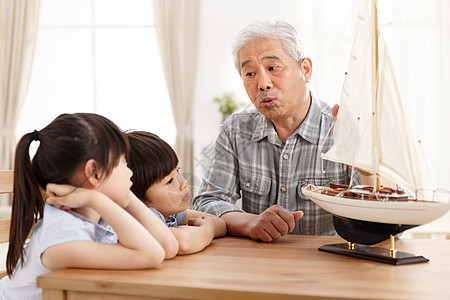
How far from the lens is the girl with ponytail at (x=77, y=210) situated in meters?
1.17

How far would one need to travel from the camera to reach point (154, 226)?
1316 millimetres

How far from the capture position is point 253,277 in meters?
1.10

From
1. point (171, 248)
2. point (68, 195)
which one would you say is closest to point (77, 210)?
point (68, 195)

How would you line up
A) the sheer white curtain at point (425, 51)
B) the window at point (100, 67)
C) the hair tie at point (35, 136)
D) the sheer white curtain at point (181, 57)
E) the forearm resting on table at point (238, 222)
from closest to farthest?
1. the hair tie at point (35, 136)
2. the forearm resting on table at point (238, 222)
3. the sheer white curtain at point (425, 51)
4. the sheer white curtain at point (181, 57)
5. the window at point (100, 67)

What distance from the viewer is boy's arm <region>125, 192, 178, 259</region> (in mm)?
1288

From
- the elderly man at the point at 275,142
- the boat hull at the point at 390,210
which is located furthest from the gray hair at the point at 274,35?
the boat hull at the point at 390,210

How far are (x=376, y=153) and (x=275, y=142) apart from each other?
818mm

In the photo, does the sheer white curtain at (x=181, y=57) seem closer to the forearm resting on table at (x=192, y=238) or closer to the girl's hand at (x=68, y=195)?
the forearm resting on table at (x=192, y=238)

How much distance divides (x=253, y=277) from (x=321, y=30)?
3.62 meters

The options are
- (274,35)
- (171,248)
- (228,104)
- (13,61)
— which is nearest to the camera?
(171,248)

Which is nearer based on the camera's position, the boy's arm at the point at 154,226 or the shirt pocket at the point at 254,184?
the boy's arm at the point at 154,226

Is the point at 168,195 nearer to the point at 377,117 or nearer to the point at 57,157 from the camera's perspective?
the point at 57,157

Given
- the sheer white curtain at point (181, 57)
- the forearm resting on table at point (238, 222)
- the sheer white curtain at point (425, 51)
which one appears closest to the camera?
the forearm resting on table at point (238, 222)

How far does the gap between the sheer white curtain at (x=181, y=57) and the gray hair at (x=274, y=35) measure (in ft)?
8.44
